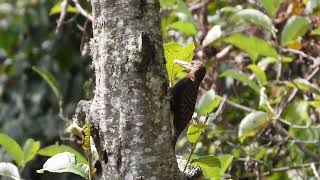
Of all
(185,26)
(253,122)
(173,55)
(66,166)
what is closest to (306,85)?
(253,122)

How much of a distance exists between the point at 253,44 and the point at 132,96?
699mm

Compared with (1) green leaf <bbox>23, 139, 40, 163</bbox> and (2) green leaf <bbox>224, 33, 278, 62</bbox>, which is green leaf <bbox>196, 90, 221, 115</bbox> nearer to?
(2) green leaf <bbox>224, 33, 278, 62</bbox>

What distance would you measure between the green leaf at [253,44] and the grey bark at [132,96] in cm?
65

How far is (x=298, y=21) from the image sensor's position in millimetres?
1436

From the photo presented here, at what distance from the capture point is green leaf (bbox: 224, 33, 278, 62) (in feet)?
4.72

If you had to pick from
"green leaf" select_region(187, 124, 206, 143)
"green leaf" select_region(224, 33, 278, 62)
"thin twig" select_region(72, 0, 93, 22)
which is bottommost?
"green leaf" select_region(187, 124, 206, 143)

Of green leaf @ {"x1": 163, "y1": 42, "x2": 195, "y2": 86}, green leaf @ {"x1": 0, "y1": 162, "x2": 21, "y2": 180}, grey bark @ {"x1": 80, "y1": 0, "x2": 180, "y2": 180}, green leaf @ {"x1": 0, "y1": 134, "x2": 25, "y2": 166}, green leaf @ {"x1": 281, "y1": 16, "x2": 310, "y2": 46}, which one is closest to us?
grey bark @ {"x1": 80, "y1": 0, "x2": 180, "y2": 180}

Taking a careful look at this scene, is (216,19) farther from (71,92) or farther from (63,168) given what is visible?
(71,92)

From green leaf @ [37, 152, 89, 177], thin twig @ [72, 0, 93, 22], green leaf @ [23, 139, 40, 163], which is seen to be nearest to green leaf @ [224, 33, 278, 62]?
thin twig @ [72, 0, 93, 22]

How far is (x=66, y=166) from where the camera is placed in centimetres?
93

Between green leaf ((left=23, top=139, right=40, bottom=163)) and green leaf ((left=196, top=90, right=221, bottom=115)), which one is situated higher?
green leaf ((left=196, top=90, right=221, bottom=115))

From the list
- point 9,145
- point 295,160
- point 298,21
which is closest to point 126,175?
point 9,145

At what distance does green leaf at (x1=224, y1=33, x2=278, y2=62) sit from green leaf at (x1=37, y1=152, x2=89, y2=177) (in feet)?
1.94

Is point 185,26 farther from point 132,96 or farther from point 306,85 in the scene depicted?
point 132,96
